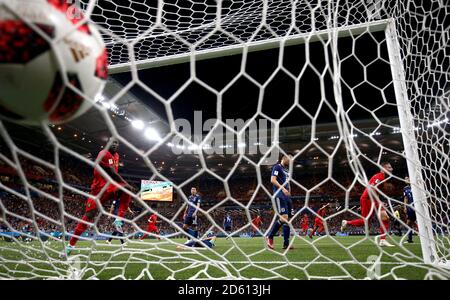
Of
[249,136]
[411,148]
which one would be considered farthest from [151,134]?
[411,148]

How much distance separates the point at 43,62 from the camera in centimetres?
101

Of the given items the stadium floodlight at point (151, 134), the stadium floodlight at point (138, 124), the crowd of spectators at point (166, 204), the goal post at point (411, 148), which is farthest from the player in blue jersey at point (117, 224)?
the stadium floodlight at point (151, 134)

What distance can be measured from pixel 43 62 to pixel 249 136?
1980 cm

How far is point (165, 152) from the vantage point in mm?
21484

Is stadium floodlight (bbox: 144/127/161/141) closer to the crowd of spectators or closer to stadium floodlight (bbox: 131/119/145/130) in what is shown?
stadium floodlight (bbox: 131/119/145/130)

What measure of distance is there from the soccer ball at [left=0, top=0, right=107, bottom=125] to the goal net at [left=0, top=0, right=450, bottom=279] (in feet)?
0.36

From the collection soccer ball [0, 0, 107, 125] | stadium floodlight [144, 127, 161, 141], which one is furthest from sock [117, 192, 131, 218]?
stadium floodlight [144, 127, 161, 141]

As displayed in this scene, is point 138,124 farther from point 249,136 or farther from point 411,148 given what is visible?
point 411,148

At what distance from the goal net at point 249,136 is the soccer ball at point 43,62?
0.11 metres

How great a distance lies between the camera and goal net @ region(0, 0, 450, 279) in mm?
1600

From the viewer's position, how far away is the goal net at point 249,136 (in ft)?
5.25

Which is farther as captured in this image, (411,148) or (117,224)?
(117,224)

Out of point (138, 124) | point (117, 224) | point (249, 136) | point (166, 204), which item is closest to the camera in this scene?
point (117, 224)
